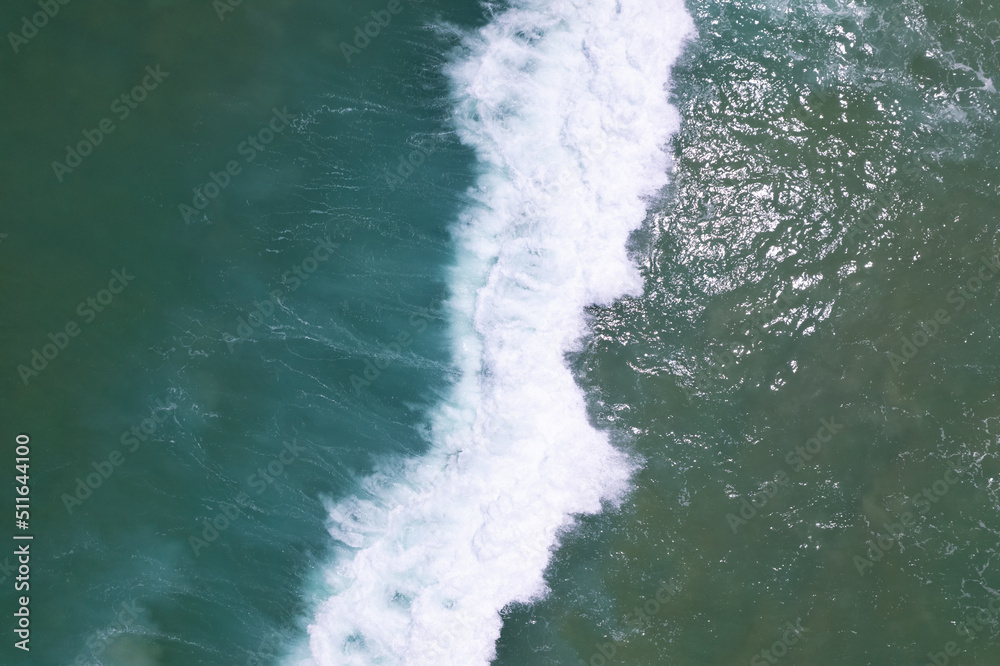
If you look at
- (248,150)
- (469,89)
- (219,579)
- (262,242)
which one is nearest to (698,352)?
(469,89)

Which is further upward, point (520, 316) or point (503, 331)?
point (520, 316)

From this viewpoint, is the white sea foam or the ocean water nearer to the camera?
the ocean water

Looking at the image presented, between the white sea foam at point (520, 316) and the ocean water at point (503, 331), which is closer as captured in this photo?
the ocean water at point (503, 331)

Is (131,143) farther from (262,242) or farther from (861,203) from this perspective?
(861,203)
